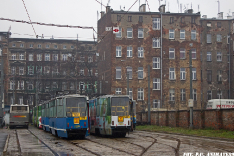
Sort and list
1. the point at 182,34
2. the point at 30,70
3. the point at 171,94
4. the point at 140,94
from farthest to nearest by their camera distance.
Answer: the point at 30,70 → the point at 182,34 → the point at 171,94 → the point at 140,94

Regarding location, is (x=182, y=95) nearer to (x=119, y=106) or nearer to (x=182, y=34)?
(x=182, y=34)

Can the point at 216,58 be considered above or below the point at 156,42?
below

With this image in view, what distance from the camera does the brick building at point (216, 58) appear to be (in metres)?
61.6

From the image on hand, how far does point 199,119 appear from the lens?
30125 mm

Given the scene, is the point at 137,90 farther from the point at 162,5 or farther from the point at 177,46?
the point at 162,5

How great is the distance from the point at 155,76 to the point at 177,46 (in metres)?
5.93

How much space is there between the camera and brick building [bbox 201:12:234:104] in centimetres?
6156

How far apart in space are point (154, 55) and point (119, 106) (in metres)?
35.7

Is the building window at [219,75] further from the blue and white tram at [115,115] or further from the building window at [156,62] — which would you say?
the blue and white tram at [115,115]

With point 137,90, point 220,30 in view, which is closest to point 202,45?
point 220,30

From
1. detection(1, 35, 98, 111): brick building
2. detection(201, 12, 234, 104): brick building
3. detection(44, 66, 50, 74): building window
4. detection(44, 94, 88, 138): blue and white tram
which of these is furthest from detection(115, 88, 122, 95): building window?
detection(44, 94, 88, 138): blue and white tram

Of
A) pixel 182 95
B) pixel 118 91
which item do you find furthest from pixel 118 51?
pixel 182 95

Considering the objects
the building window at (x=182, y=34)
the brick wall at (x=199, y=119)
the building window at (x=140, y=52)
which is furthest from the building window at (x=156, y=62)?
the brick wall at (x=199, y=119)

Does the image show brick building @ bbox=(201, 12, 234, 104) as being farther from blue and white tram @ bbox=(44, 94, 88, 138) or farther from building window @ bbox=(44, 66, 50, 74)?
blue and white tram @ bbox=(44, 94, 88, 138)
